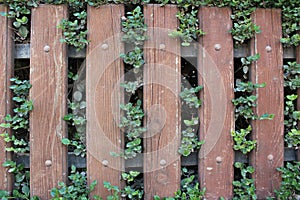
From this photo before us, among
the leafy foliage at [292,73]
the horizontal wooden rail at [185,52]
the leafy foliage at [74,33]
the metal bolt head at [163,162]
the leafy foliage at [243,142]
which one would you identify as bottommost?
the metal bolt head at [163,162]

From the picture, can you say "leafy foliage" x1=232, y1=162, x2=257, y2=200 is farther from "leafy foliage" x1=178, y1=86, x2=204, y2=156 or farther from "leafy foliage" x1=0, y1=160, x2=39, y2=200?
"leafy foliage" x1=0, y1=160, x2=39, y2=200

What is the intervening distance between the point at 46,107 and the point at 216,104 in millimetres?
840

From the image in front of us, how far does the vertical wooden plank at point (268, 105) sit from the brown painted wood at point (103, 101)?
697 mm

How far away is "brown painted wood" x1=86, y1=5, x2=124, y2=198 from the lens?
1550mm

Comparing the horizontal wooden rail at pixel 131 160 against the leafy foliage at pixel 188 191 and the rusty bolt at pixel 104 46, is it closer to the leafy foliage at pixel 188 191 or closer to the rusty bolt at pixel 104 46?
the leafy foliage at pixel 188 191

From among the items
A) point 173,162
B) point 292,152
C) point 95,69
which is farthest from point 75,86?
point 292,152

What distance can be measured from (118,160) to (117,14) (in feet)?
2.37

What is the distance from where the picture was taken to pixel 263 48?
5.38ft

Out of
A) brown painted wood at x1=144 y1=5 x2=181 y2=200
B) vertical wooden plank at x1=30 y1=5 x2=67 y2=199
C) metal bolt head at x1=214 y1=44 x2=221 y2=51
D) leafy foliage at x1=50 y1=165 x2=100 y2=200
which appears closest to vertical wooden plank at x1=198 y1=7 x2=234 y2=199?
metal bolt head at x1=214 y1=44 x2=221 y2=51

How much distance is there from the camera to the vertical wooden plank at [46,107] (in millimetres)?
1525

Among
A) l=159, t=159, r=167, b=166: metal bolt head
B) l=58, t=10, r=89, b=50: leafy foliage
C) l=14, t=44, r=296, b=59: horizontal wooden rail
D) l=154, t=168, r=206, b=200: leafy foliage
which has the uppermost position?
l=58, t=10, r=89, b=50: leafy foliage

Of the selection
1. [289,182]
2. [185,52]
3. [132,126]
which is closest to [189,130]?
[132,126]

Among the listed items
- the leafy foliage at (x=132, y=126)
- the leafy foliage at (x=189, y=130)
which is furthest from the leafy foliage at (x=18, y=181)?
the leafy foliage at (x=189, y=130)

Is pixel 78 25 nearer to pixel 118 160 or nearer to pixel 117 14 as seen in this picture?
pixel 117 14
